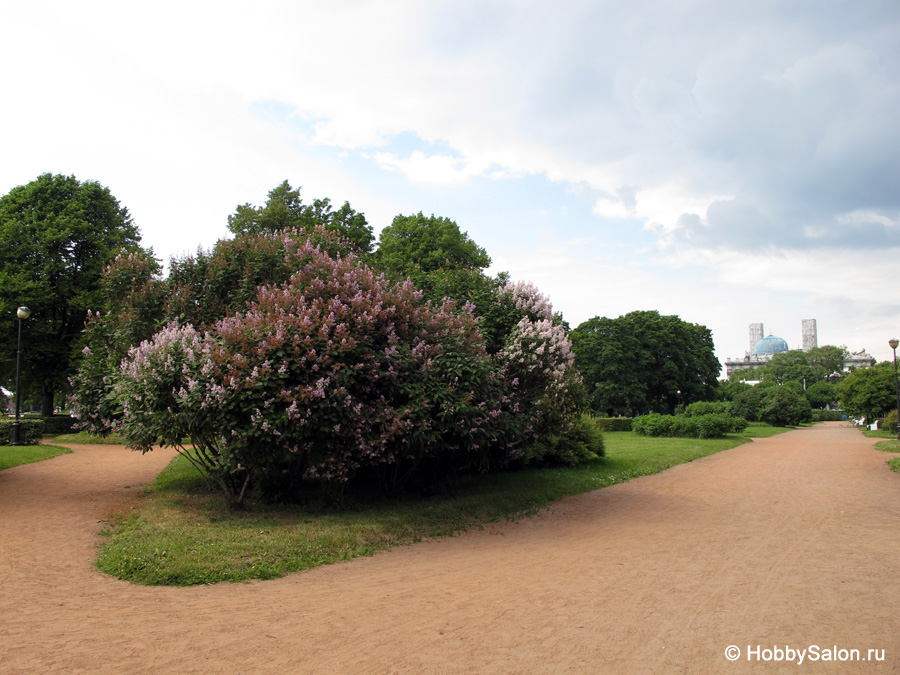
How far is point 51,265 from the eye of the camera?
2655cm

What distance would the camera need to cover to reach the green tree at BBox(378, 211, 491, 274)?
32.6 meters

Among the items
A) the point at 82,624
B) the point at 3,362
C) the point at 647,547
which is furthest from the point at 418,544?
the point at 3,362

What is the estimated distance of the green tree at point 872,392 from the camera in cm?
3759

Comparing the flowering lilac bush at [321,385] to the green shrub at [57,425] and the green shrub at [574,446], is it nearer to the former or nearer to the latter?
the green shrub at [574,446]

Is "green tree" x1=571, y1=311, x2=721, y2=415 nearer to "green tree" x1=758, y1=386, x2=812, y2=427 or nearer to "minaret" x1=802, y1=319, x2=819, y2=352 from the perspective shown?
"green tree" x1=758, y1=386, x2=812, y2=427

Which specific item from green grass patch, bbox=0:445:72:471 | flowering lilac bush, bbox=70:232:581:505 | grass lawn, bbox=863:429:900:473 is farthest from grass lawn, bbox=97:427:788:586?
grass lawn, bbox=863:429:900:473

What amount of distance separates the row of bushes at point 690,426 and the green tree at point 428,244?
550 inches

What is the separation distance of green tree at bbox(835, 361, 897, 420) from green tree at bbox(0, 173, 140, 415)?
46154 millimetres

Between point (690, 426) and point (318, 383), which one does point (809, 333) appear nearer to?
point (690, 426)

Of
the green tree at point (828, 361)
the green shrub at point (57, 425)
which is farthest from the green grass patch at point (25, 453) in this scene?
the green tree at point (828, 361)

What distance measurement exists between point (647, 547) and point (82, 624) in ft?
23.6

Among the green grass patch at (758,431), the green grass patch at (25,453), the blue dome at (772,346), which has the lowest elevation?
the green grass patch at (758,431)

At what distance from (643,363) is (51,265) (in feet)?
136

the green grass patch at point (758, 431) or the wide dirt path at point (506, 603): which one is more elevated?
the wide dirt path at point (506, 603)
